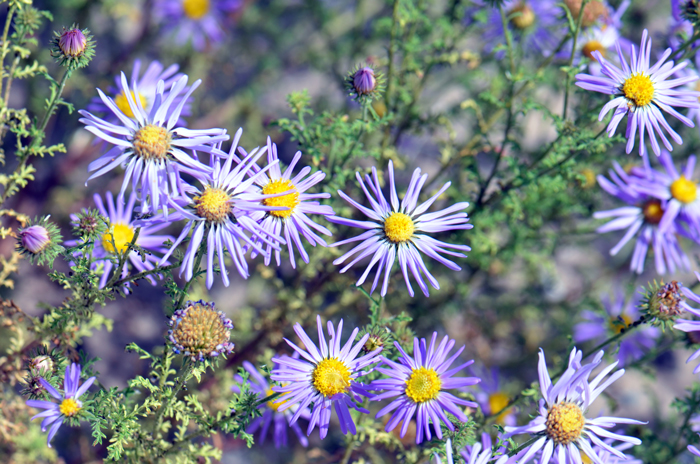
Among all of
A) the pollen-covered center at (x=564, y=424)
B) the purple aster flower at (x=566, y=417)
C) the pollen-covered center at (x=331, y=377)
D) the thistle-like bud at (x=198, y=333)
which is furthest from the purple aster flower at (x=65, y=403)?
the pollen-covered center at (x=564, y=424)

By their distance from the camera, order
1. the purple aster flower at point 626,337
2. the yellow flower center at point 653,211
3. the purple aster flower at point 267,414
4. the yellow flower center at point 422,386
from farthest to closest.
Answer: the purple aster flower at point 626,337 → the yellow flower center at point 653,211 → the purple aster flower at point 267,414 → the yellow flower center at point 422,386

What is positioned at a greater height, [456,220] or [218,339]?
[456,220]

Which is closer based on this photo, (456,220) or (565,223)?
(456,220)

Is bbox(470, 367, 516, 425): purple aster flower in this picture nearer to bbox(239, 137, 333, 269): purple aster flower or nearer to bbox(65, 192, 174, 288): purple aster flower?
bbox(239, 137, 333, 269): purple aster flower

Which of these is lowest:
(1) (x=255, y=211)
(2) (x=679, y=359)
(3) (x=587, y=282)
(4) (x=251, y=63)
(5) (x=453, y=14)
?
(1) (x=255, y=211)

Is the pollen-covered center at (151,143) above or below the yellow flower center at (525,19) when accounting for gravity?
below

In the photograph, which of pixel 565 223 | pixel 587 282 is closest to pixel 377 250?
pixel 565 223

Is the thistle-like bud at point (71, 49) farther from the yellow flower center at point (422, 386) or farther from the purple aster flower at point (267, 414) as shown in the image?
the yellow flower center at point (422, 386)

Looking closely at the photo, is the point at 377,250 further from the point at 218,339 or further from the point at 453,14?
the point at 453,14
